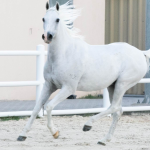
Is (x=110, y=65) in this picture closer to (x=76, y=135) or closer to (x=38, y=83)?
(x=76, y=135)

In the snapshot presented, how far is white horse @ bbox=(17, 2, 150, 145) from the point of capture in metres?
5.88

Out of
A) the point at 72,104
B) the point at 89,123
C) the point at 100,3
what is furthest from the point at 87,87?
the point at 100,3

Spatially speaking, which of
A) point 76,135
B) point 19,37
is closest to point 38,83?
point 76,135

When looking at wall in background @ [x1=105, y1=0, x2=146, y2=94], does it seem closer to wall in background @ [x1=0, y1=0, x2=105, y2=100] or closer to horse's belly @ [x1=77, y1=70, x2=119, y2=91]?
wall in background @ [x1=0, y1=0, x2=105, y2=100]

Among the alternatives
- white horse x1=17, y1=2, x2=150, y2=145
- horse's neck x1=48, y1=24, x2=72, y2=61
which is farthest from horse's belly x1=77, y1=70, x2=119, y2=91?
horse's neck x1=48, y1=24, x2=72, y2=61

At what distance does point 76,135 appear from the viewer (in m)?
6.89

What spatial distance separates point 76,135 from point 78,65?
1.38 meters

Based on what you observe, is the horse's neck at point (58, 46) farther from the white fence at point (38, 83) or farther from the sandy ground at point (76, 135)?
the white fence at point (38, 83)

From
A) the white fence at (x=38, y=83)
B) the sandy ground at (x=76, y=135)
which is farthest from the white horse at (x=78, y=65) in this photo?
the white fence at (x=38, y=83)

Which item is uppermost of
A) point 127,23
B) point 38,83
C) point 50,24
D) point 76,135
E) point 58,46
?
point 50,24

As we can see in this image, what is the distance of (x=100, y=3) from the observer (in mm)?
11461

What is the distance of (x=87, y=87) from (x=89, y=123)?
47 centimetres

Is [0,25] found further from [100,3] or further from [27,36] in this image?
[100,3]

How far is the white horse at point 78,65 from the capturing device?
5.88 meters
